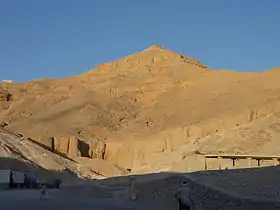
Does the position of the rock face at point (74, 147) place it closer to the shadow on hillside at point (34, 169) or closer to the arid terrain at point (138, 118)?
the arid terrain at point (138, 118)

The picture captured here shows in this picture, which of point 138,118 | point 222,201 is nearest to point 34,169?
A: point 138,118

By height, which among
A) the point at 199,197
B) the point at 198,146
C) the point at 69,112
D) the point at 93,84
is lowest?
the point at 199,197

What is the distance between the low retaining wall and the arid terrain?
27.7 meters

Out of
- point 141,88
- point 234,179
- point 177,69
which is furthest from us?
point 177,69

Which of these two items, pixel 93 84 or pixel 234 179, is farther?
pixel 93 84

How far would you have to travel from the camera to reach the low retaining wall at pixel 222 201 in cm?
1483

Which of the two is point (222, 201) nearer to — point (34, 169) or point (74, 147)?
point (34, 169)

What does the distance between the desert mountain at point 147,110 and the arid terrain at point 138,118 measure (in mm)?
138

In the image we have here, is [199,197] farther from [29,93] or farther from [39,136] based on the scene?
[29,93]

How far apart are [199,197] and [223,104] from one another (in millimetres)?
55211

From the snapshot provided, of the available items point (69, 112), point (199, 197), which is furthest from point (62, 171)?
point (199, 197)

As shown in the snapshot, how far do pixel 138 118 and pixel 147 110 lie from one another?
332cm

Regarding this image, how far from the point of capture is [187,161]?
156ft

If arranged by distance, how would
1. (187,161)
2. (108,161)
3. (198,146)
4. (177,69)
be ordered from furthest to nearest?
(177,69), (108,161), (198,146), (187,161)
